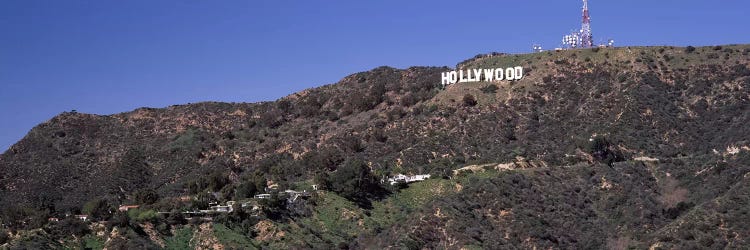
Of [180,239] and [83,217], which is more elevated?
[83,217]

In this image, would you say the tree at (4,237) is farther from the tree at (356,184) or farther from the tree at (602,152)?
the tree at (602,152)

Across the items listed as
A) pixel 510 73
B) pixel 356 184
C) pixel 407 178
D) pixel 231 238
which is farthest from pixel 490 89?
pixel 231 238

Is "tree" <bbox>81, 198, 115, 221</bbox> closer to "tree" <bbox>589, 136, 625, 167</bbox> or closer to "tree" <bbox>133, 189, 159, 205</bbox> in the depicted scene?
"tree" <bbox>133, 189, 159, 205</bbox>

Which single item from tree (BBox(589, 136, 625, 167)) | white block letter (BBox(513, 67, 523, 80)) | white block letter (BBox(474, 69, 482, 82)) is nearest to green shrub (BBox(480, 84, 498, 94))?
white block letter (BBox(513, 67, 523, 80))

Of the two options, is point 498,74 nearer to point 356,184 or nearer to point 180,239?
point 356,184

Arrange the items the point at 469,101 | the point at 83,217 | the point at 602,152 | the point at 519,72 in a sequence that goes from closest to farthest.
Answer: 1. the point at 83,217
2. the point at 602,152
3. the point at 469,101
4. the point at 519,72
